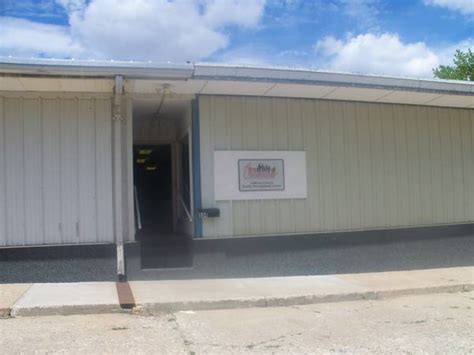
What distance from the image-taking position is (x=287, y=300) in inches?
344

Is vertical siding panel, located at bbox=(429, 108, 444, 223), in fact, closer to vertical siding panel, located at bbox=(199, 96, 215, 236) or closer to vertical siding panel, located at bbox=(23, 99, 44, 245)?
vertical siding panel, located at bbox=(199, 96, 215, 236)

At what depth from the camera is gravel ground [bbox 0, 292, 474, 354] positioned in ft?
20.4

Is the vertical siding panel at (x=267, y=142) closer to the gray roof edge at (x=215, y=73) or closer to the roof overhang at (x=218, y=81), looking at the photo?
the roof overhang at (x=218, y=81)

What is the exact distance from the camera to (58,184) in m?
10.3

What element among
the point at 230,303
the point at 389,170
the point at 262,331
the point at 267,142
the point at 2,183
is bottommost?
the point at 262,331

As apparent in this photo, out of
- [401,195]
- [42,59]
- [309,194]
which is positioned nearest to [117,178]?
[42,59]

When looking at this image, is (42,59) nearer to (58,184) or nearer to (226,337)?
(58,184)

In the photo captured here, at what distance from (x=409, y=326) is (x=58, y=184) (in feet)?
21.4

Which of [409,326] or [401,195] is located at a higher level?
[401,195]

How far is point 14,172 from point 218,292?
4333 millimetres

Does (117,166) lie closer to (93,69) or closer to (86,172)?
(86,172)

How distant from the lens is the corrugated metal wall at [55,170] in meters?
10.2

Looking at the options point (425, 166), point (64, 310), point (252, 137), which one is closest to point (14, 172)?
point (64, 310)

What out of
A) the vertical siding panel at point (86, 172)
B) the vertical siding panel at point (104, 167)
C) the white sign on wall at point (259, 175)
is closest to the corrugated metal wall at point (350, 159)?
the white sign on wall at point (259, 175)
